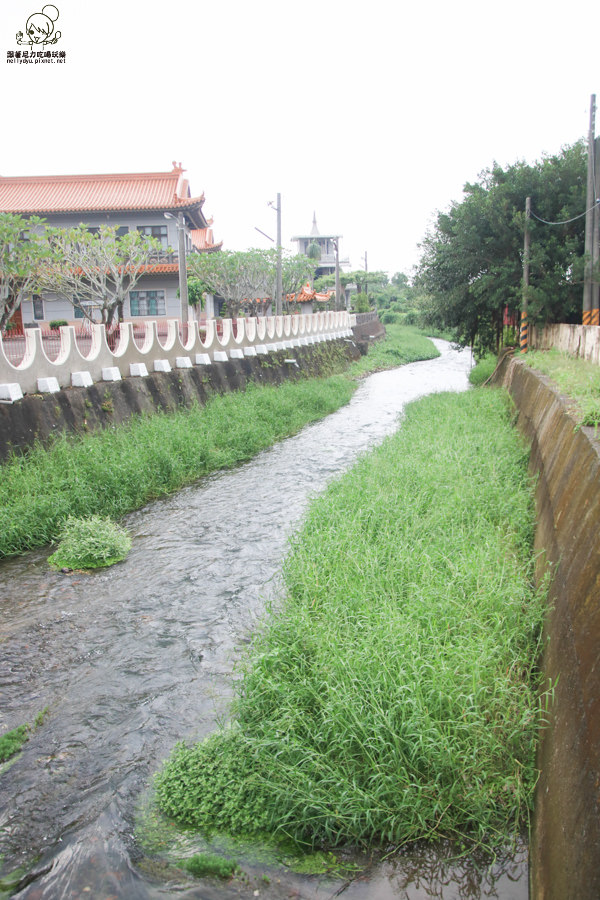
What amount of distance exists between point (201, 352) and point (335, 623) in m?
12.4

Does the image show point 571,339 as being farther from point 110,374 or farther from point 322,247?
point 322,247

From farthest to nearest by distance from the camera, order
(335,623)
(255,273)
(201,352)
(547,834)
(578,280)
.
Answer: (255,273) → (578,280) → (201,352) → (335,623) → (547,834)

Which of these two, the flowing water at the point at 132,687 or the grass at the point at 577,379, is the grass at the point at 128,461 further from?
the grass at the point at 577,379

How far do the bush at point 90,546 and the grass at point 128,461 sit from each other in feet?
1.35

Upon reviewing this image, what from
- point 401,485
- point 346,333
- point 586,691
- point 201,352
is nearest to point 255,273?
point 346,333

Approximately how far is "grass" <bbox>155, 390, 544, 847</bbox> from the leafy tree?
13.9 m

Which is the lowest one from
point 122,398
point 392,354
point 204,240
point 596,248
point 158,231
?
point 122,398

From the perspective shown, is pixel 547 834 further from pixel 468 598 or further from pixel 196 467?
pixel 196 467

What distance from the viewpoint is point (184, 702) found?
4730 mm

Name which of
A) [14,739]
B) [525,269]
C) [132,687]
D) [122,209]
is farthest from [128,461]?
[122,209]

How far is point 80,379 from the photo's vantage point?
11.5m

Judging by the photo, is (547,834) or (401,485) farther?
(401,485)

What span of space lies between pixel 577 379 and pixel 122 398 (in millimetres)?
7505

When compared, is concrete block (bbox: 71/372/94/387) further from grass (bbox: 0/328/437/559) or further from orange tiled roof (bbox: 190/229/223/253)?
orange tiled roof (bbox: 190/229/223/253)
